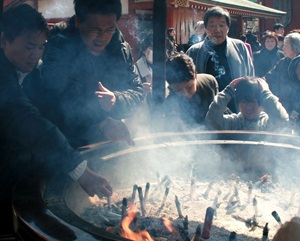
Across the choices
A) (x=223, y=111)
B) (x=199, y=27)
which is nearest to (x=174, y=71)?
(x=223, y=111)

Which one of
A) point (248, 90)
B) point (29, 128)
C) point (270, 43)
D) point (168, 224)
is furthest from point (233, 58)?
point (270, 43)

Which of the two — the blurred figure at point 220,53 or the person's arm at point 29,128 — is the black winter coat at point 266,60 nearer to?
the blurred figure at point 220,53

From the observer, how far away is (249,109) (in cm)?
326

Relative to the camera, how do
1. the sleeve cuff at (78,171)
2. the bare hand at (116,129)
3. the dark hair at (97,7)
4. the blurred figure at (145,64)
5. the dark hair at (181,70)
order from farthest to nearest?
the blurred figure at (145,64) → the dark hair at (181,70) → the bare hand at (116,129) → the dark hair at (97,7) → the sleeve cuff at (78,171)

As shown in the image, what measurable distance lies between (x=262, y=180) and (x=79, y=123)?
59.7 inches

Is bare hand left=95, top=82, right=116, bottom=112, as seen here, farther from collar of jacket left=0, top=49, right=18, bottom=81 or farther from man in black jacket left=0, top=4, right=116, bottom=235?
collar of jacket left=0, top=49, right=18, bottom=81

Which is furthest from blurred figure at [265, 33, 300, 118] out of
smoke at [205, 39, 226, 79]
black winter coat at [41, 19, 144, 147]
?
black winter coat at [41, 19, 144, 147]

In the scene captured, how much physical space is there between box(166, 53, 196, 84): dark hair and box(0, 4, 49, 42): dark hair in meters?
1.41

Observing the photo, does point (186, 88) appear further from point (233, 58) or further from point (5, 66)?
point (5, 66)

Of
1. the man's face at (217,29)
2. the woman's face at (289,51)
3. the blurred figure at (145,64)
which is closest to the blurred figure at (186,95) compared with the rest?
the man's face at (217,29)

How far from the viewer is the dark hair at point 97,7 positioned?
253cm

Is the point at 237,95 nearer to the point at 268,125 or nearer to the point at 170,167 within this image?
the point at 268,125

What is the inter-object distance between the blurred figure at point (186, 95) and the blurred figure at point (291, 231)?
7.09 ft

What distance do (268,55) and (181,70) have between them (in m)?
4.65
